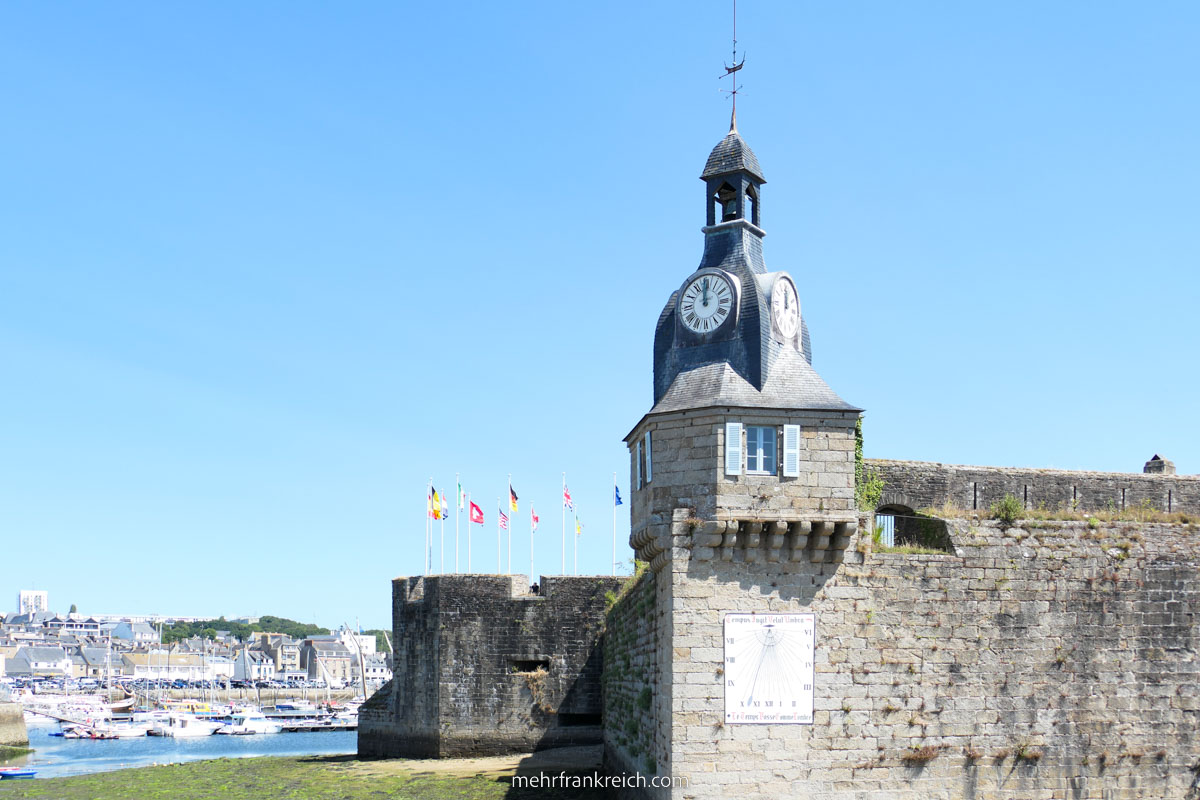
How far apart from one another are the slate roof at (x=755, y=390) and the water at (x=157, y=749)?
88.5 feet

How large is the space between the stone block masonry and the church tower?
40.9ft

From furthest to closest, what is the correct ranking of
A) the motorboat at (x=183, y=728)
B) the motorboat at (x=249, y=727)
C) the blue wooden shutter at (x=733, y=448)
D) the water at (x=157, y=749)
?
the motorboat at (x=249, y=727), the motorboat at (x=183, y=728), the water at (x=157, y=749), the blue wooden shutter at (x=733, y=448)

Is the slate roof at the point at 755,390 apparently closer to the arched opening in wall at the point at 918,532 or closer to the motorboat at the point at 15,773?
the arched opening in wall at the point at 918,532

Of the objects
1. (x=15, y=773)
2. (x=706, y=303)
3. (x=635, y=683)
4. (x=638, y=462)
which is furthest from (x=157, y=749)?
(x=706, y=303)

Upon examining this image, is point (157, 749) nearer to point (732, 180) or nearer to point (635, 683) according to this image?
point (635, 683)

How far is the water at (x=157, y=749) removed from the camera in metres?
44.3

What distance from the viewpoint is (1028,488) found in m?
22.8

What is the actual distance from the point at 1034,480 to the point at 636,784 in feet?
34.6

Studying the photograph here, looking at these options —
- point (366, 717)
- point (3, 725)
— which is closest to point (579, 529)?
point (366, 717)

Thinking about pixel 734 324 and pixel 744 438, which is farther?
pixel 734 324

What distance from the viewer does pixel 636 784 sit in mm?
20438

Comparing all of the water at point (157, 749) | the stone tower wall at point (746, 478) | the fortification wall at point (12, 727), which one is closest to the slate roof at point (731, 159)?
the stone tower wall at point (746, 478)

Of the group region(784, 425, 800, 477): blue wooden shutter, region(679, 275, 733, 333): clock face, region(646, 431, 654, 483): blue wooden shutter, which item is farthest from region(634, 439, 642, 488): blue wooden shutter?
region(784, 425, 800, 477): blue wooden shutter

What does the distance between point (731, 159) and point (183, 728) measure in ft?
197
